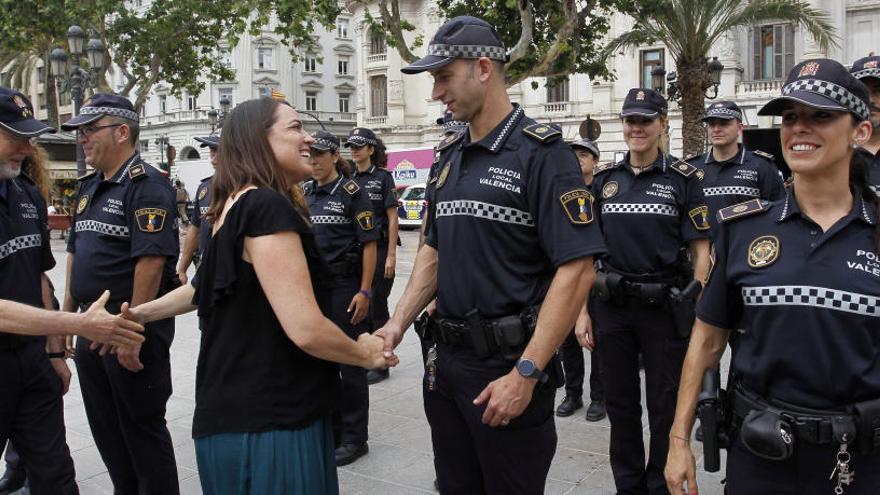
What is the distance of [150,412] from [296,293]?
181cm

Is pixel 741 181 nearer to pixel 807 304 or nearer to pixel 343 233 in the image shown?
pixel 343 233

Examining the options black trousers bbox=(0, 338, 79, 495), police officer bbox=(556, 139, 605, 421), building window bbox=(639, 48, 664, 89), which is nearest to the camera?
black trousers bbox=(0, 338, 79, 495)

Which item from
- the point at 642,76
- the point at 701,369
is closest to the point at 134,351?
the point at 701,369

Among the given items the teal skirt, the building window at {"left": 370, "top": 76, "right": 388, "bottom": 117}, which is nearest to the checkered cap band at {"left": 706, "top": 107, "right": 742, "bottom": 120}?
the teal skirt

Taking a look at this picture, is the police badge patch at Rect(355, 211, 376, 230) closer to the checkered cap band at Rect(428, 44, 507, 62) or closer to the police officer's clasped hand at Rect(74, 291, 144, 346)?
the police officer's clasped hand at Rect(74, 291, 144, 346)

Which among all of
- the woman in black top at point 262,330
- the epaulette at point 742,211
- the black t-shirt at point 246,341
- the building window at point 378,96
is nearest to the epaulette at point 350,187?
the woman in black top at point 262,330

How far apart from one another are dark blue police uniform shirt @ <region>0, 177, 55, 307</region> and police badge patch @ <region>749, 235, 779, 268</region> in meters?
3.14

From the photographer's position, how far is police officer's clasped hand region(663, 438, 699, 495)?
2.42m

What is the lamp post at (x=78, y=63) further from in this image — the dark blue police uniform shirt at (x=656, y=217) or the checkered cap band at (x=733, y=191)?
the dark blue police uniform shirt at (x=656, y=217)

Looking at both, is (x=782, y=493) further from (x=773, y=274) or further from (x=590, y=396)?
(x=590, y=396)

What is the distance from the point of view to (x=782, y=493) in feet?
7.24

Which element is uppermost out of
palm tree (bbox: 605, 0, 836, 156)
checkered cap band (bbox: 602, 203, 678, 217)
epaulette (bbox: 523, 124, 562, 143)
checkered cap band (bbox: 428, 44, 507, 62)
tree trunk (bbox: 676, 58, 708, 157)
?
palm tree (bbox: 605, 0, 836, 156)

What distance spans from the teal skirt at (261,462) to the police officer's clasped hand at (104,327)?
2.29 ft

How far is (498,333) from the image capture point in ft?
8.79
